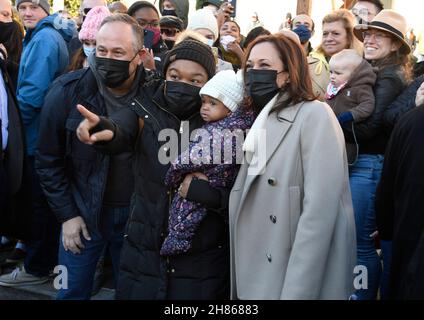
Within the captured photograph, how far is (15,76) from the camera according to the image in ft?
16.6

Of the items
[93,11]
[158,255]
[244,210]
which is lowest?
[158,255]

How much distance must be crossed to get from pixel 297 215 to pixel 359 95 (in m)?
1.75

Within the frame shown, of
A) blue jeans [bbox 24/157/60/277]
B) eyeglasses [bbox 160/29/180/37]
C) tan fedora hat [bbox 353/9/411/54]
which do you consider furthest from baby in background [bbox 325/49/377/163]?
blue jeans [bbox 24/157/60/277]

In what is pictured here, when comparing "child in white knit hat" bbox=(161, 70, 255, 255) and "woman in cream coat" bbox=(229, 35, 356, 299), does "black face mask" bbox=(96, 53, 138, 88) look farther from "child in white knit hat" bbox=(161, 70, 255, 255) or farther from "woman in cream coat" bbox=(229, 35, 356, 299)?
"woman in cream coat" bbox=(229, 35, 356, 299)

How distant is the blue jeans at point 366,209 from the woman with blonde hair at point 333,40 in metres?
0.95

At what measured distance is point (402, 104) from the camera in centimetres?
378

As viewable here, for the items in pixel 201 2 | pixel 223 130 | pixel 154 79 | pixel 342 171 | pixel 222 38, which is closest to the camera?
pixel 342 171

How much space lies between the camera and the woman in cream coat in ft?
7.91

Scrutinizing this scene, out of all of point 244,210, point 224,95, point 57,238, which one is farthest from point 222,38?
point 244,210

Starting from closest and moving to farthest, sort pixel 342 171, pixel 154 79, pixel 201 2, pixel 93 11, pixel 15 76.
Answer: pixel 342 171
pixel 154 79
pixel 93 11
pixel 15 76
pixel 201 2

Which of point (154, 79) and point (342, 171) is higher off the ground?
point (154, 79)

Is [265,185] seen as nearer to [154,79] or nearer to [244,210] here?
[244,210]

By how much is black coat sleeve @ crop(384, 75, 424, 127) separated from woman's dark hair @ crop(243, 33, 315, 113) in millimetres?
1329

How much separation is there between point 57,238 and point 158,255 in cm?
223
